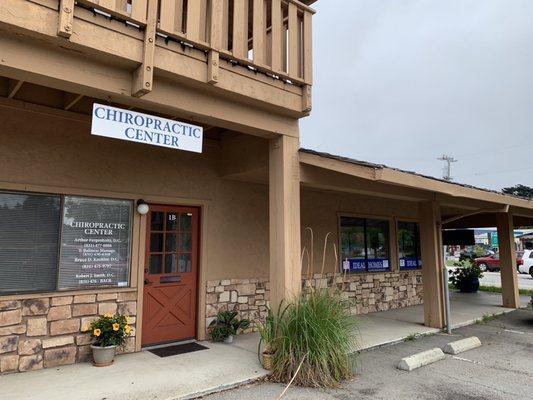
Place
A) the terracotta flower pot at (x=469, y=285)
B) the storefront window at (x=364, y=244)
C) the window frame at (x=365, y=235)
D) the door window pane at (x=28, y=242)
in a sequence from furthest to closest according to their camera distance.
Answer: the terracotta flower pot at (x=469, y=285), the storefront window at (x=364, y=244), the window frame at (x=365, y=235), the door window pane at (x=28, y=242)

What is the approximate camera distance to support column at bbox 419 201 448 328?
24.7ft

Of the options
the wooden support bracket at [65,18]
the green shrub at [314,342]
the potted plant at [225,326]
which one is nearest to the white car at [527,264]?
the potted plant at [225,326]

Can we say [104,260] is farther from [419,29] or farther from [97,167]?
[419,29]

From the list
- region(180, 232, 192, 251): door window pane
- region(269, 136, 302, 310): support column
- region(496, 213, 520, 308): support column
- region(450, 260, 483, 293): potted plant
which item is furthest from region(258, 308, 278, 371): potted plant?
region(450, 260, 483, 293): potted plant

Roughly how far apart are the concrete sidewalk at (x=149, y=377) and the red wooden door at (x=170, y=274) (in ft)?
1.58

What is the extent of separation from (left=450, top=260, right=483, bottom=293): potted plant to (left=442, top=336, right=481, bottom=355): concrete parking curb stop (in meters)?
7.53

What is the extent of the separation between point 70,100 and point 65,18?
75.6 inches

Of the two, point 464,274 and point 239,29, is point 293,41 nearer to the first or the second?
point 239,29

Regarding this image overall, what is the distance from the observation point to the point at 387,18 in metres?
16.6

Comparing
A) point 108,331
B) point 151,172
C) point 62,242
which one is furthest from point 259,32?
point 108,331

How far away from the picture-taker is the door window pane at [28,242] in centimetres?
472

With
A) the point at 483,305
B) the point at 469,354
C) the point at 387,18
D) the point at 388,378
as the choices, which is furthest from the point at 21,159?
the point at 387,18

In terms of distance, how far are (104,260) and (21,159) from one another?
5.43 feet

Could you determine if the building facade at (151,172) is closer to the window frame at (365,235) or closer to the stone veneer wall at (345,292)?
the stone veneer wall at (345,292)
